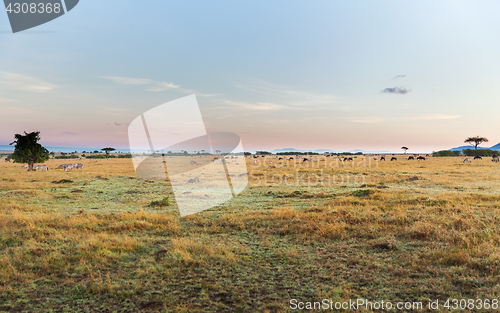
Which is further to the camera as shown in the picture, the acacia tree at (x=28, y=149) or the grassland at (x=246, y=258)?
the acacia tree at (x=28, y=149)

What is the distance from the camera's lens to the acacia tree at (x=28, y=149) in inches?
1405

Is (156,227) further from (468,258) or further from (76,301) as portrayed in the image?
(468,258)

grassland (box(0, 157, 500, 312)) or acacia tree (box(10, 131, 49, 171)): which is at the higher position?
acacia tree (box(10, 131, 49, 171))

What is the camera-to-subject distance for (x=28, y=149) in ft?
117

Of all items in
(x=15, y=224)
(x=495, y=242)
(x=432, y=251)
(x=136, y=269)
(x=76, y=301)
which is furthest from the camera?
(x=15, y=224)

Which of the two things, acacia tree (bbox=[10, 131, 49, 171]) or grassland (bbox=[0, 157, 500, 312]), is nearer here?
grassland (bbox=[0, 157, 500, 312])

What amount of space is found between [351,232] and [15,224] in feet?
43.6

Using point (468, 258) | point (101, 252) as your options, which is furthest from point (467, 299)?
point (101, 252)

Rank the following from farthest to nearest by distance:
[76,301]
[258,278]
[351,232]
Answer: [351,232] < [258,278] < [76,301]

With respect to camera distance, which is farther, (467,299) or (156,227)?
(156,227)

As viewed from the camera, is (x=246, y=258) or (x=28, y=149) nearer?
(x=246, y=258)

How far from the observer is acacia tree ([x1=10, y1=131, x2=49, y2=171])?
35.7m

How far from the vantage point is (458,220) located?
389 inches

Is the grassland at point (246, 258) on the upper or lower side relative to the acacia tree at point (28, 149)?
lower
